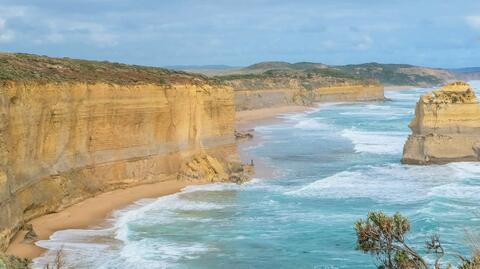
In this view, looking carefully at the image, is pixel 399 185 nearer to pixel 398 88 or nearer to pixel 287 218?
pixel 287 218

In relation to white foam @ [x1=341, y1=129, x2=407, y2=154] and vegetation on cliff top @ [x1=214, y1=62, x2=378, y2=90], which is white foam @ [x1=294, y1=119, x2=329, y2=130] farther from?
vegetation on cliff top @ [x1=214, y1=62, x2=378, y2=90]

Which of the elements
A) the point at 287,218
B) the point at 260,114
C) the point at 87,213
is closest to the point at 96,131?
the point at 87,213

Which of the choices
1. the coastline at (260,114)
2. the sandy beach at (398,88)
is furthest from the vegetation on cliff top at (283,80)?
the sandy beach at (398,88)

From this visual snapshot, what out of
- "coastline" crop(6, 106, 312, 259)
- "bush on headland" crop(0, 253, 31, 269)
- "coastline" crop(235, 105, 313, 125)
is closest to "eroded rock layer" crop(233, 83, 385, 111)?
"coastline" crop(235, 105, 313, 125)

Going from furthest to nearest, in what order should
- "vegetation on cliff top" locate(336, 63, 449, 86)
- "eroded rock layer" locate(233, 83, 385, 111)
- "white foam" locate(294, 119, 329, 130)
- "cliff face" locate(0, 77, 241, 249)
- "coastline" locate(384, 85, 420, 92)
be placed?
"vegetation on cliff top" locate(336, 63, 449, 86) < "coastline" locate(384, 85, 420, 92) < "eroded rock layer" locate(233, 83, 385, 111) < "white foam" locate(294, 119, 329, 130) < "cliff face" locate(0, 77, 241, 249)

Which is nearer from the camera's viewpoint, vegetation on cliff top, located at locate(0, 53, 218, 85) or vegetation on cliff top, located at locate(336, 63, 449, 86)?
vegetation on cliff top, located at locate(0, 53, 218, 85)

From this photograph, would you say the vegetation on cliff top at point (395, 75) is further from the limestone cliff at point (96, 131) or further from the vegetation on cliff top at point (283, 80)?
the limestone cliff at point (96, 131)
